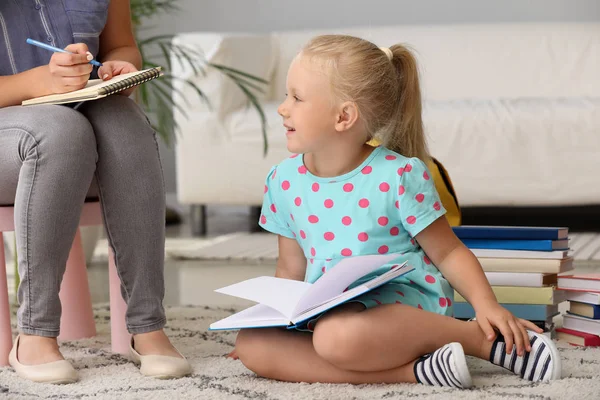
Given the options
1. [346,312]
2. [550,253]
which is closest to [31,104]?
[346,312]

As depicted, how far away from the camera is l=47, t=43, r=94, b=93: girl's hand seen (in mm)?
1298

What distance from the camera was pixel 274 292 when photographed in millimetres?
1234

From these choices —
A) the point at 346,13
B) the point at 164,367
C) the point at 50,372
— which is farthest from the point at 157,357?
the point at 346,13

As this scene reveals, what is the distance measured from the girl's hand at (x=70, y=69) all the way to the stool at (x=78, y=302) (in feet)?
0.68

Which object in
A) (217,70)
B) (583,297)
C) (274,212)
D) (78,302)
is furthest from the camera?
(217,70)

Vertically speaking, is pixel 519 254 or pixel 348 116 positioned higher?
pixel 348 116

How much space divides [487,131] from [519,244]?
1518mm

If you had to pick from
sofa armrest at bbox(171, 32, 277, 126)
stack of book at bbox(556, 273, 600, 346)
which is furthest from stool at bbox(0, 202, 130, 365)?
sofa armrest at bbox(171, 32, 277, 126)

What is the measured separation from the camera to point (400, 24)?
159 inches

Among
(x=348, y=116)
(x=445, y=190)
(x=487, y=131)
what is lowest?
(x=487, y=131)

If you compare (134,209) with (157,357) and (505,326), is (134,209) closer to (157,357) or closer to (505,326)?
(157,357)

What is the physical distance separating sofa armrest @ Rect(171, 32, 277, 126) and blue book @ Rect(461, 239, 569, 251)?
1639mm

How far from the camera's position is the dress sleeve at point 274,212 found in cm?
137

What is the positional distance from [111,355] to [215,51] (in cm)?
192
